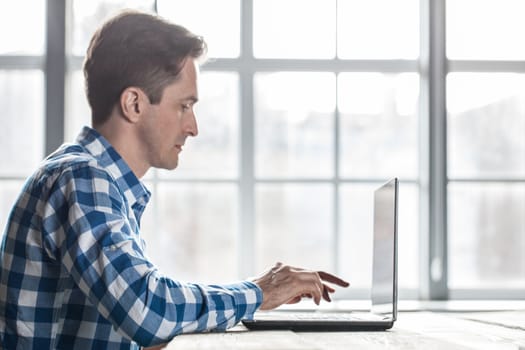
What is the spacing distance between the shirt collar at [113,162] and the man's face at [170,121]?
0.08 metres

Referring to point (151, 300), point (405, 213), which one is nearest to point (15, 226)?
point (151, 300)

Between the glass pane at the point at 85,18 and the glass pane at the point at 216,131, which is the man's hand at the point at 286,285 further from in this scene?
the glass pane at the point at 85,18

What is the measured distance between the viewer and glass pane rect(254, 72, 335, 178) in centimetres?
366

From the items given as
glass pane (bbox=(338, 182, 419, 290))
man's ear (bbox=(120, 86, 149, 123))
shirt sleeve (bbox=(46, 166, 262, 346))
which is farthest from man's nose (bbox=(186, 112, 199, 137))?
glass pane (bbox=(338, 182, 419, 290))

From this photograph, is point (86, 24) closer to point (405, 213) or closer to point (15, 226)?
point (405, 213)

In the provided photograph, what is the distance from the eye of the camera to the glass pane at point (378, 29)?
12.1 ft

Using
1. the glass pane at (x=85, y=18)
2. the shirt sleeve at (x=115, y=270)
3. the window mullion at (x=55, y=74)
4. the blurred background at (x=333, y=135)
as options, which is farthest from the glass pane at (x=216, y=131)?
the shirt sleeve at (x=115, y=270)

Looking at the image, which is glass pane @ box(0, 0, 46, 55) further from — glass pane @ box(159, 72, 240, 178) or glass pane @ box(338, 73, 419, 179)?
glass pane @ box(338, 73, 419, 179)

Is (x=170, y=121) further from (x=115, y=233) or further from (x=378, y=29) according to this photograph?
(x=378, y=29)

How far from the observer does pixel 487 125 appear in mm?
3695

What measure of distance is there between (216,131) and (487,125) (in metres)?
1.26

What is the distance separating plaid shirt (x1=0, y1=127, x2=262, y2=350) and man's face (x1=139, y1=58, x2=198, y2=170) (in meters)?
0.12

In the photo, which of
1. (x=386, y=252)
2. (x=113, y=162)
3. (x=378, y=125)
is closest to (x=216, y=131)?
(x=378, y=125)

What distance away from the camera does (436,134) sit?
11.8ft
